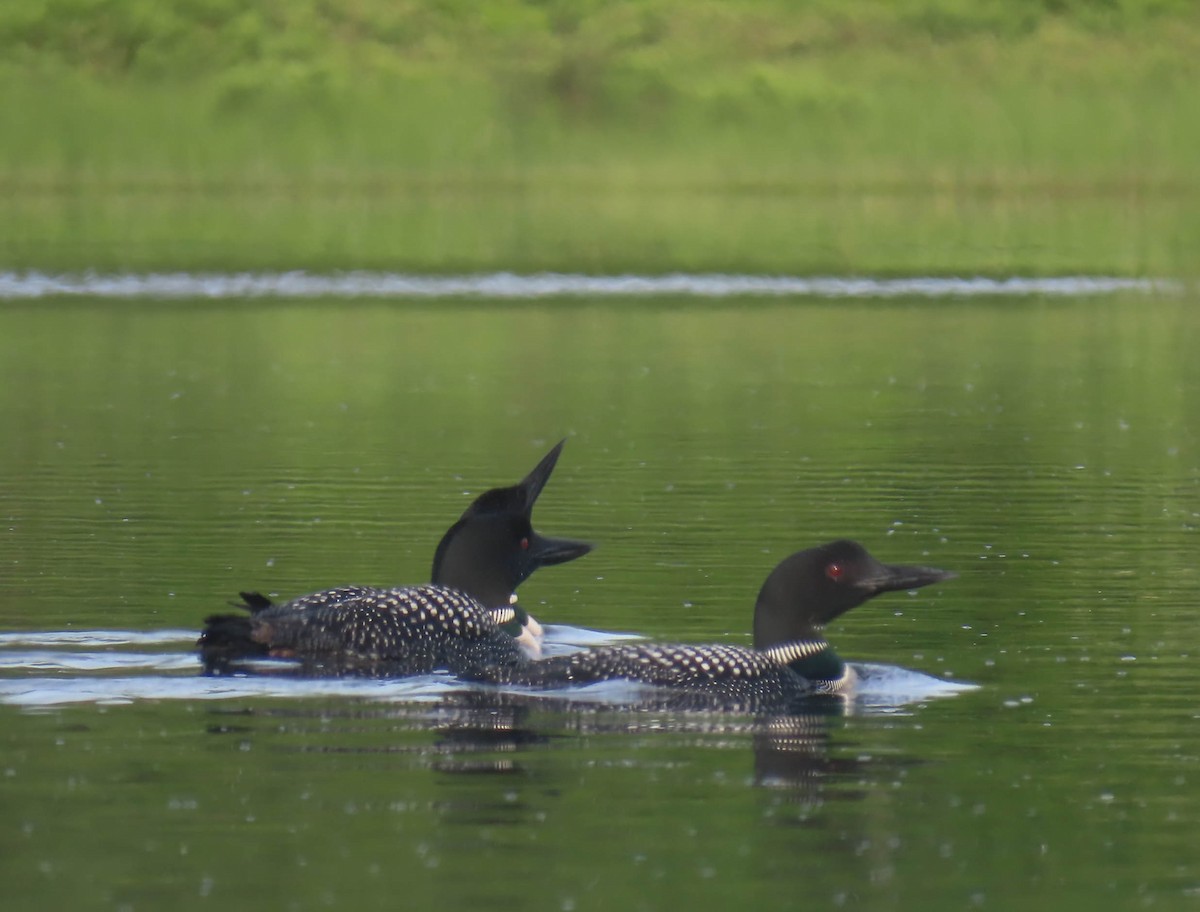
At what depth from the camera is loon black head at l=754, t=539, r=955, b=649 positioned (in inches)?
439

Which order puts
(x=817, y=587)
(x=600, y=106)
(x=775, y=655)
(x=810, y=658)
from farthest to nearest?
(x=600, y=106) → (x=817, y=587) → (x=775, y=655) → (x=810, y=658)

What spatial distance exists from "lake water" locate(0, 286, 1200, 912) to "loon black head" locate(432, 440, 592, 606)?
1.36 ft

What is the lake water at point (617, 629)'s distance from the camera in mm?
8188

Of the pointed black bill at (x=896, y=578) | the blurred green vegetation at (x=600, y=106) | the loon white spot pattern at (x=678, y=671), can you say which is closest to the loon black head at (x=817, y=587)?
the pointed black bill at (x=896, y=578)

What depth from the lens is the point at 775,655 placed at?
436 inches

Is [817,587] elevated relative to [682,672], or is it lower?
elevated

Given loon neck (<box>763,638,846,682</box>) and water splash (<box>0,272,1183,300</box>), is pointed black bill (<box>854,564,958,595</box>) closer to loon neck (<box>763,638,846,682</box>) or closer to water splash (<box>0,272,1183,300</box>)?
loon neck (<box>763,638,846,682</box>)

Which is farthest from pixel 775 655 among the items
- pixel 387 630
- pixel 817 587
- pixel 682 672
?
pixel 387 630

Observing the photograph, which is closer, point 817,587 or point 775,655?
point 775,655

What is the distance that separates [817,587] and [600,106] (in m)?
111

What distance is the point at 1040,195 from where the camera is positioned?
9681cm

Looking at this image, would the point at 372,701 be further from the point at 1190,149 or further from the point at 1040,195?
the point at 1190,149

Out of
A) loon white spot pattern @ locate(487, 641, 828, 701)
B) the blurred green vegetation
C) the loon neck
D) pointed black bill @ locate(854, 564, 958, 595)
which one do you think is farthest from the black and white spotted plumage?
the blurred green vegetation

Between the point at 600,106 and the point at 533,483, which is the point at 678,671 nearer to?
the point at 533,483
